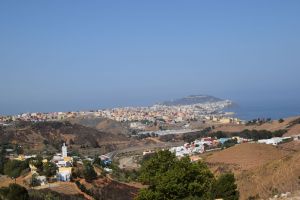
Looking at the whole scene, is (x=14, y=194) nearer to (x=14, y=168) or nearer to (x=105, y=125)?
(x=14, y=168)

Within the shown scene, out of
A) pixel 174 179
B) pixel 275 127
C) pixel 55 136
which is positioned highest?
pixel 174 179

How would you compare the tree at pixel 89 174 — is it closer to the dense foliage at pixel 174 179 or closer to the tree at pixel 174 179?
the dense foliage at pixel 174 179

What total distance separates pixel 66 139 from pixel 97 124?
147 feet

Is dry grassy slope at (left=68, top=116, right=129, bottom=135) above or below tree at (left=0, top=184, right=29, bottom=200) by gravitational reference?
below

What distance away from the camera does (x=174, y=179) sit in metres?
15.2

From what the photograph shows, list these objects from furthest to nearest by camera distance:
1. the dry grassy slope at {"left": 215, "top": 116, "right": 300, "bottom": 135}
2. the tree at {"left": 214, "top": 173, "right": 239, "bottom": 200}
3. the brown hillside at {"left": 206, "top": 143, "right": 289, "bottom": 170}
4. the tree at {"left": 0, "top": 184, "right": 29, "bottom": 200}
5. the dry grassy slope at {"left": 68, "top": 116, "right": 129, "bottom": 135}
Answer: the dry grassy slope at {"left": 68, "top": 116, "right": 129, "bottom": 135}
the dry grassy slope at {"left": 215, "top": 116, "right": 300, "bottom": 135}
the brown hillside at {"left": 206, "top": 143, "right": 289, "bottom": 170}
the tree at {"left": 0, "top": 184, "right": 29, "bottom": 200}
the tree at {"left": 214, "top": 173, "right": 239, "bottom": 200}

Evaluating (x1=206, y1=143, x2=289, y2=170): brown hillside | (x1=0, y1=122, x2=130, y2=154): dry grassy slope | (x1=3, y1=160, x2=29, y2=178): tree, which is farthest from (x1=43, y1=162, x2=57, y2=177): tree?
(x1=0, y1=122, x2=130, y2=154): dry grassy slope

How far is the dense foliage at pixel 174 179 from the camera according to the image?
15234 mm

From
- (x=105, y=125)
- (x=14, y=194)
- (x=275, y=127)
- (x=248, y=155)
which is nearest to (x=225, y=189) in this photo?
(x=14, y=194)

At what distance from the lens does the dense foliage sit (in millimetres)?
15234

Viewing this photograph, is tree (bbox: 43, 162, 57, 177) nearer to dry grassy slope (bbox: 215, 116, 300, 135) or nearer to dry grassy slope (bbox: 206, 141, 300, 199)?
dry grassy slope (bbox: 206, 141, 300, 199)

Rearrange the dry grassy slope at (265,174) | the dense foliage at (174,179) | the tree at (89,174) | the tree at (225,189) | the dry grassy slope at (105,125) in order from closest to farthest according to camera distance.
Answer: the dense foliage at (174,179) → the tree at (225,189) → the dry grassy slope at (265,174) → the tree at (89,174) → the dry grassy slope at (105,125)

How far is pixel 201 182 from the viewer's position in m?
16.1

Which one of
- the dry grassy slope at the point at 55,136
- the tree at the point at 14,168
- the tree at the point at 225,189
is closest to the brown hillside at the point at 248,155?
the tree at the point at 14,168
